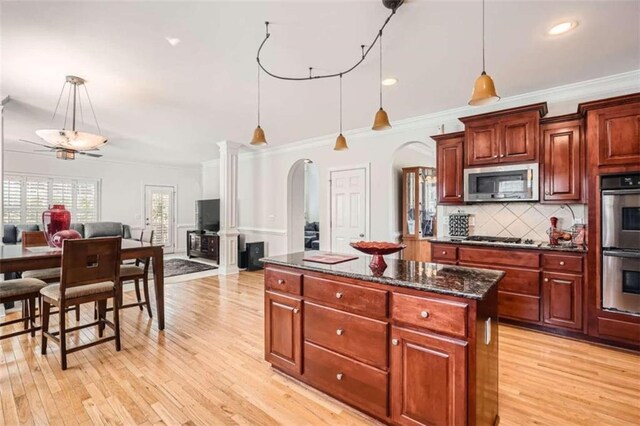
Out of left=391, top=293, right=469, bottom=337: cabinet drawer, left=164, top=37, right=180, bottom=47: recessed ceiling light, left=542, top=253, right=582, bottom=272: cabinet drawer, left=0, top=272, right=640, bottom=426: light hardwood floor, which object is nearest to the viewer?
left=391, top=293, right=469, bottom=337: cabinet drawer

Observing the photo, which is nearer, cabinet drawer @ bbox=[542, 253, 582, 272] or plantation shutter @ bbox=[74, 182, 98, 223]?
cabinet drawer @ bbox=[542, 253, 582, 272]

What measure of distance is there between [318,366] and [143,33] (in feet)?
9.40

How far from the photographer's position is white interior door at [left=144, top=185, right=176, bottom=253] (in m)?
9.04

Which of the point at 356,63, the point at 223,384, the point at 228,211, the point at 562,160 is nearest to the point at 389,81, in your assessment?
the point at 356,63

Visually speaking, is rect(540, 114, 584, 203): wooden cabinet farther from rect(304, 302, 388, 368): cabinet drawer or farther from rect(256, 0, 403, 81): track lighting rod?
rect(304, 302, 388, 368): cabinet drawer

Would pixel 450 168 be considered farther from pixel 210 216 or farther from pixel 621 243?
pixel 210 216

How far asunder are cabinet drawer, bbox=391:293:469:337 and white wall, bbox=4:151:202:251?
8978 millimetres

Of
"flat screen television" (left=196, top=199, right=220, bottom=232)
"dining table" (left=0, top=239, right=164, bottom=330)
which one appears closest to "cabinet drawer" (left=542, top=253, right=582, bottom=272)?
"dining table" (left=0, top=239, right=164, bottom=330)

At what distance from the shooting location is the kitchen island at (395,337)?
1542mm

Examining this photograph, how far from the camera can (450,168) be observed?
13.5 feet

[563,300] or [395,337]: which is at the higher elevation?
[395,337]

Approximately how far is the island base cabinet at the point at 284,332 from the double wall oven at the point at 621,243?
2.92 m

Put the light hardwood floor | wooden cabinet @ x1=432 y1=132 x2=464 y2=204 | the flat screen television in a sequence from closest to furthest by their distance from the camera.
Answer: the light hardwood floor, wooden cabinet @ x1=432 y1=132 x2=464 y2=204, the flat screen television

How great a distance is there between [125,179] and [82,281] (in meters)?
6.94
